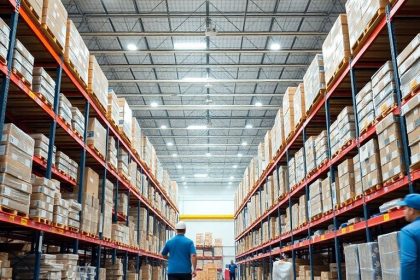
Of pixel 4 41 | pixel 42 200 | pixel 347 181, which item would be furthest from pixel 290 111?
pixel 4 41

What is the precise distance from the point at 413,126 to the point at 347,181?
222 centimetres

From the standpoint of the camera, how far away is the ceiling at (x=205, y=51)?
1420 cm

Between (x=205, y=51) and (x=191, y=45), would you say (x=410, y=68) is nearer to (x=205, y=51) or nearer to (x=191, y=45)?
(x=205, y=51)

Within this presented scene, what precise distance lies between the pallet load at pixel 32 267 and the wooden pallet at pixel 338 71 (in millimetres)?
5221

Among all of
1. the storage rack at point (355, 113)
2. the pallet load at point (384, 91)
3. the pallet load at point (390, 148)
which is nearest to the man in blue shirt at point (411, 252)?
the storage rack at point (355, 113)

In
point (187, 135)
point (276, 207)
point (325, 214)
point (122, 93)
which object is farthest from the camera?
point (187, 135)

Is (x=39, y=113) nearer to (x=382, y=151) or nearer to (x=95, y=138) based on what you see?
(x=95, y=138)

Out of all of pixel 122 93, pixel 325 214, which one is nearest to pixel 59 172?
pixel 325 214

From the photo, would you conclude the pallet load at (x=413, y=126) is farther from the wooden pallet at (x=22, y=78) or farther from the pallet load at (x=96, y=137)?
the pallet load at (x=96, y=137)

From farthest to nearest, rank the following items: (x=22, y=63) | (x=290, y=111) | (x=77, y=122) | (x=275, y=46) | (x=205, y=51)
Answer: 1. (x=275, y=46)
2. (x=205, y=51)
3. (x=290, y=111)
4. (x=77, y=122)
5. (x=22, y=63)

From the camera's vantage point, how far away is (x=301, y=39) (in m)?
16.1

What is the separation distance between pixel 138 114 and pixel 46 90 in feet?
57.5

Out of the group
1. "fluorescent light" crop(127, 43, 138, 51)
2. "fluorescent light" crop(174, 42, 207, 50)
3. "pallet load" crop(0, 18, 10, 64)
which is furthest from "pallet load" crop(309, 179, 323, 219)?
"fluorescent light" crop(127, 43, 138, 51)

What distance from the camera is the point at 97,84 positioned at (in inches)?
337
